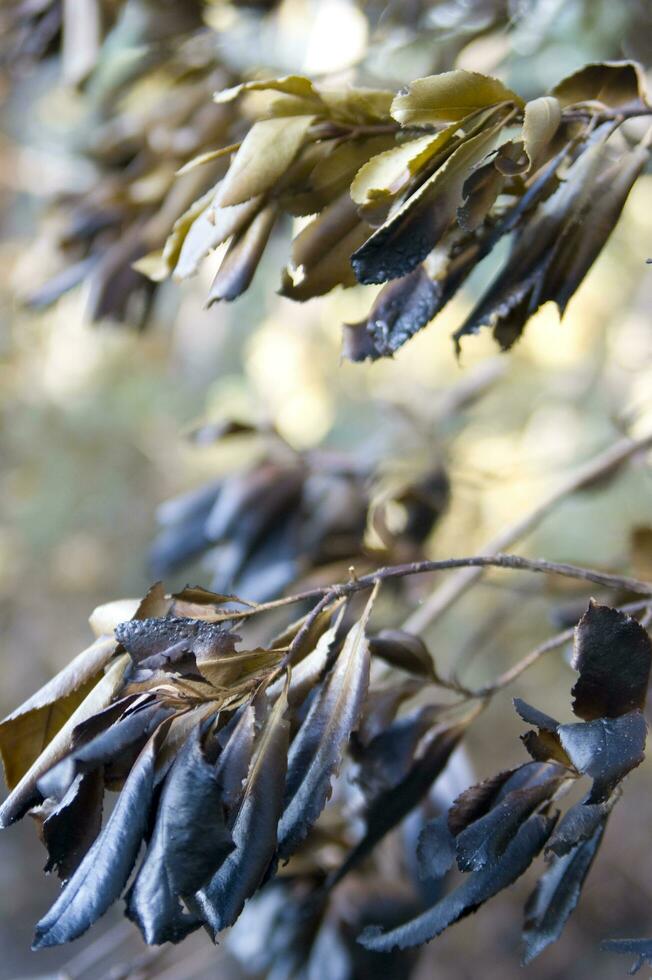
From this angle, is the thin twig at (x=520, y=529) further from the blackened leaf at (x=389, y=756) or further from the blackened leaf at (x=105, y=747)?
the blackened leaf at (x=105, y=747)

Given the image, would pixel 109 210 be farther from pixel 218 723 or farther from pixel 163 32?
pixel 218 723

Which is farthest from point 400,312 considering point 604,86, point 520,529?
point 520,529

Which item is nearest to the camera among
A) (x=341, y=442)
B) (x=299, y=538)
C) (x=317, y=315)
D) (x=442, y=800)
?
(x=442, y=800)

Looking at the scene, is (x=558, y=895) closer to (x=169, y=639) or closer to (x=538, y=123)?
(x=169, y=639)

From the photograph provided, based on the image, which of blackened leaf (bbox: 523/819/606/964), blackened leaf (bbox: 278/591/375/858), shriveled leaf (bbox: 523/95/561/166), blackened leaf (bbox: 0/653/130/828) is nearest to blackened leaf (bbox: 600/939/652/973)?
blackened leaf (bbox: 523/819/606/964)

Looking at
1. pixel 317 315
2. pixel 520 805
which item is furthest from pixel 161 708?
pixel 317 315

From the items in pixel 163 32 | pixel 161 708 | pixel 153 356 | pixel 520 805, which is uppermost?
pixel 163 32

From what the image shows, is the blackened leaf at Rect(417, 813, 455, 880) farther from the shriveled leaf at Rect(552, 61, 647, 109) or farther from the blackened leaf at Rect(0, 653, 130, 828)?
the shriveled leaf at Rect(552, 61, 647, 109)
